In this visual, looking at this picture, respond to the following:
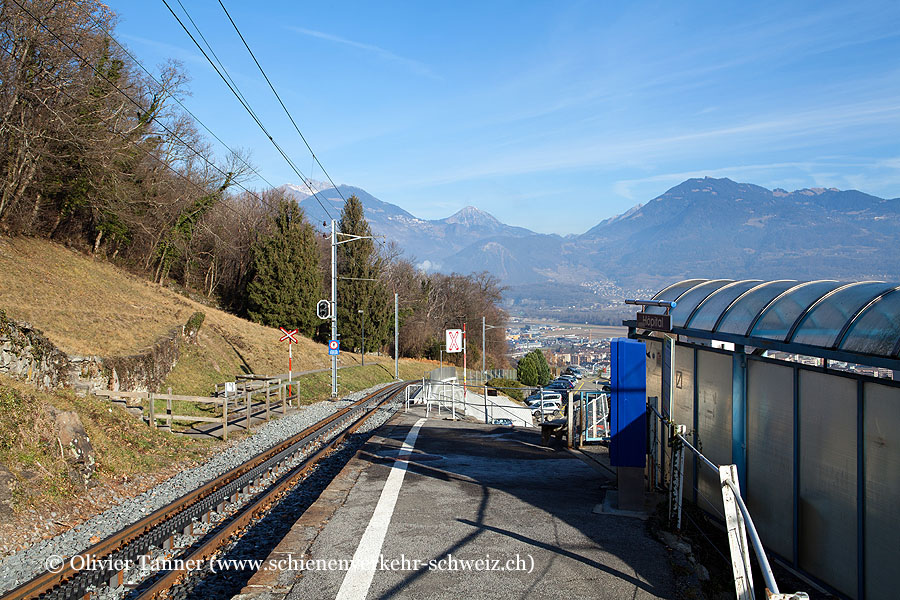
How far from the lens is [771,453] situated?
7.36 m

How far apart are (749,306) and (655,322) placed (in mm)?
1196

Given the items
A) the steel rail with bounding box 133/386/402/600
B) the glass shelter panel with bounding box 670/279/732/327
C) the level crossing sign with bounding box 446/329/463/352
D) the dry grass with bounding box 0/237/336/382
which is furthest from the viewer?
the level crossing sign with bounding box 446/329/463/352

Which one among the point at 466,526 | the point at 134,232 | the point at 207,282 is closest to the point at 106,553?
the point at 466,526

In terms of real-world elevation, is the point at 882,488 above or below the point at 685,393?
below

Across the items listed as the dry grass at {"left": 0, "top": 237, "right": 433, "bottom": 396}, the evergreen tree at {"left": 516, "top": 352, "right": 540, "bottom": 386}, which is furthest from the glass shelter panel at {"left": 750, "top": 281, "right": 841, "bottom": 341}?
the evergreen tree at {"left": 516, "top": 352, "right": 540, "bottom": 386}

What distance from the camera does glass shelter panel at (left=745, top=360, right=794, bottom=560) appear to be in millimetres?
7020

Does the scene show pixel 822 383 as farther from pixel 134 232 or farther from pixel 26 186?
pixel 134 232

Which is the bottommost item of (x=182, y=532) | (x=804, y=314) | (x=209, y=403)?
(x=209, y=403)

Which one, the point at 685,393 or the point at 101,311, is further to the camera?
the point at 101,311

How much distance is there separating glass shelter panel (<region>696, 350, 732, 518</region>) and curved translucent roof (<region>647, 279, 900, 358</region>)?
494 millimetres

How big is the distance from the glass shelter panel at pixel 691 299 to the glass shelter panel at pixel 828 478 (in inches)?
131

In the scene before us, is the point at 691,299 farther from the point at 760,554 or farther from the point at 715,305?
the point at 760,554

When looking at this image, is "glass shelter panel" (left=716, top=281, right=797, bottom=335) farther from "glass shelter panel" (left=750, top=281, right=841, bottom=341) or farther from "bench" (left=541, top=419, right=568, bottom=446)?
"bench" (left=541, top=419, right=568, bottom=446)

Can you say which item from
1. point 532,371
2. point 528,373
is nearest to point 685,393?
point 528,373
